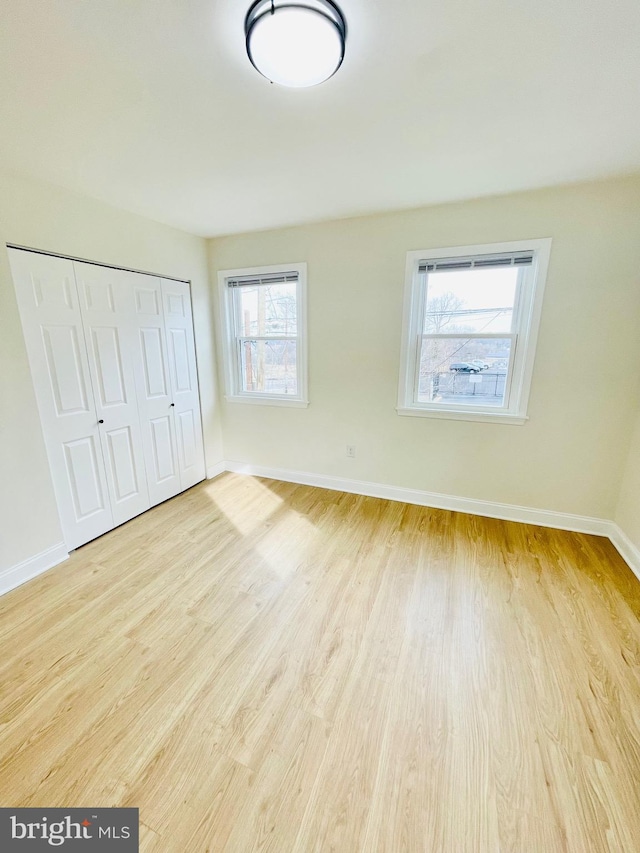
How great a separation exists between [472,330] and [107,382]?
2.88 meters

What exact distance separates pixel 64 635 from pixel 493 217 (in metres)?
3.75

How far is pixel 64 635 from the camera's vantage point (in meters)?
1.74

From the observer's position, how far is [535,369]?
2502 mm

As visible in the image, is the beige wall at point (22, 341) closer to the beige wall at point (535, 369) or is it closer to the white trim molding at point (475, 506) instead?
the beige wall at point (535, 369)

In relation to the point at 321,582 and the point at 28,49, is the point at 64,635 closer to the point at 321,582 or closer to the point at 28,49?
the point at 321,582

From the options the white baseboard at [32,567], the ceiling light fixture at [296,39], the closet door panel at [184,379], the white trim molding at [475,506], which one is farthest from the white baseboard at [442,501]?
the ceiling light fixture at [296,39]

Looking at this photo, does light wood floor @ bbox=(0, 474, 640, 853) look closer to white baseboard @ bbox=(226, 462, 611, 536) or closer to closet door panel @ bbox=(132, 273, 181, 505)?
white baseboard @ bbox=(226, 462, 611, 536)

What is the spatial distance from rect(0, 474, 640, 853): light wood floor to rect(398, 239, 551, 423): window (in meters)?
1.15

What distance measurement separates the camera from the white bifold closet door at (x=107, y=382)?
2.16 meters

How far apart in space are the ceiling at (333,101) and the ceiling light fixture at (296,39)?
0.05 metres

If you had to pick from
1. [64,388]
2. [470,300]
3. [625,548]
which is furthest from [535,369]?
[64,388]

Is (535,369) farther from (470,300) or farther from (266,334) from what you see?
(266,334)

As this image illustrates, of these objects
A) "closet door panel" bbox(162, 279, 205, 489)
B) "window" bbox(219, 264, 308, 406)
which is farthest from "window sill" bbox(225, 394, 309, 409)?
"closet door panel" bbox(162, 279, 205, 489)

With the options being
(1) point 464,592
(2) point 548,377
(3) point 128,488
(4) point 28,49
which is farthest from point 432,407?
(4) point 28,49
